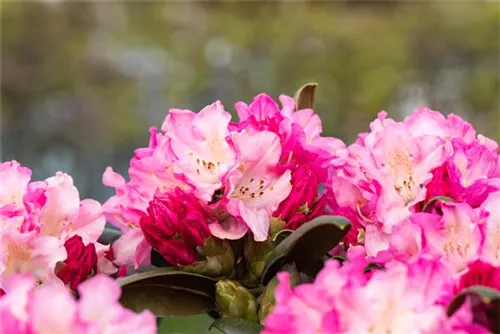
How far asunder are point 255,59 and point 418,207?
3775 millimetres

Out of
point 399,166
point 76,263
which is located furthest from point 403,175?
point 76,263

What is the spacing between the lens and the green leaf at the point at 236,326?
515 mm

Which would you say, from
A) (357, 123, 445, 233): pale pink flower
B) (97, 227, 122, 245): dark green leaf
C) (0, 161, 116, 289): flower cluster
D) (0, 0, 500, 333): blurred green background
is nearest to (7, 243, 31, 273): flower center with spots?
(0, 161, 116, 289): flower cluster

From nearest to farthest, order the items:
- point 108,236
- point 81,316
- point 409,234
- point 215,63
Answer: point 81,316, point 409,234, point 108,236, point 215,63

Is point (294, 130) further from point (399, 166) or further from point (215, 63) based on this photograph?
point (215, 63)

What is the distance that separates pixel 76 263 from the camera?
1.84 feet

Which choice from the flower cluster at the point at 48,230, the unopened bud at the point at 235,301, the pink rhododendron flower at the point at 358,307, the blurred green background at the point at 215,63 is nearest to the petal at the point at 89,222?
the flower cluster at the point at 48,230

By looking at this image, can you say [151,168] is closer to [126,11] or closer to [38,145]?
[38,145]

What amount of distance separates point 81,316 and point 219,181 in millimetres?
177

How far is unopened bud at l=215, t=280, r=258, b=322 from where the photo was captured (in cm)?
54

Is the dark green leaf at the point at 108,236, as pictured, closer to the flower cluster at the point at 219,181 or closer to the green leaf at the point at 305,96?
the flower cluster at the point at 219,181

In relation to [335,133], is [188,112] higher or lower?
higher

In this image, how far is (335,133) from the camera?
4.25 metres

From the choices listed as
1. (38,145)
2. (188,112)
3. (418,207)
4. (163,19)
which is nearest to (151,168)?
(188,112)
